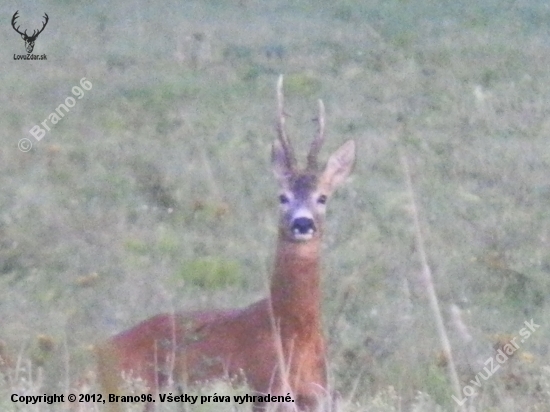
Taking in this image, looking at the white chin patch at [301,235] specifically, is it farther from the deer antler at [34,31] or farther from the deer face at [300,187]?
the deer antler at [34,31]

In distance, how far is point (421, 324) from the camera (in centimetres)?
700

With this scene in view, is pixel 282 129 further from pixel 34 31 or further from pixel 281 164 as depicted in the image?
pixel 34 31

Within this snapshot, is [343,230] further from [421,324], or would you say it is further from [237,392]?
[237,392]

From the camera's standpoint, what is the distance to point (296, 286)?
513cm

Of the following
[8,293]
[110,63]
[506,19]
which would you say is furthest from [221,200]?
[506,19]

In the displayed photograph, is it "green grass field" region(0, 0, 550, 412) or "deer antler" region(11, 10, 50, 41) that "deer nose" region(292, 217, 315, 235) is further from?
"deer antler" region(11, 10, 50, 41)

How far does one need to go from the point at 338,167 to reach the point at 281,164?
321 mm

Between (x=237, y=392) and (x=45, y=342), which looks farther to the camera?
(x=45, y=342)

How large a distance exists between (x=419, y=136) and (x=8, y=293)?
14.2 ft

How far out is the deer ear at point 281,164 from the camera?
542 cm

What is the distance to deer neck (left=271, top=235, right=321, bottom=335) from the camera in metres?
5.04
